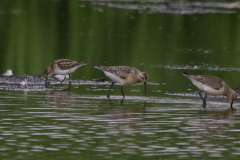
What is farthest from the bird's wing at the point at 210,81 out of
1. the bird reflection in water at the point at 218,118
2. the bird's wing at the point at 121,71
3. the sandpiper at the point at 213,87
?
the bird's wing at the point at 121,71

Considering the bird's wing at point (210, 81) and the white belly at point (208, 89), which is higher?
the bird's wing at point (210, 81)

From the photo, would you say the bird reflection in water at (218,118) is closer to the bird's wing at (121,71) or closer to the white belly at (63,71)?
the bird's wing at (121,71)

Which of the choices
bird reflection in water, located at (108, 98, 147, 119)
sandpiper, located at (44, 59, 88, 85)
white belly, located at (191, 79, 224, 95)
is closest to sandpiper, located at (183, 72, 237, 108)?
white belly, located at (191, 79, 224, 95)

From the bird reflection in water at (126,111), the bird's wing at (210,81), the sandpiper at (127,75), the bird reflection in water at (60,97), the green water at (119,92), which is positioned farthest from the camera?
the sandpiper at (127,75)

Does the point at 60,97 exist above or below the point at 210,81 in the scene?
below

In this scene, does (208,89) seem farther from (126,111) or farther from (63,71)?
(63,71)

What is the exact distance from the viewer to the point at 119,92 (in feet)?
69.2

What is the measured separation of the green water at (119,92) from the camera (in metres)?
13.1

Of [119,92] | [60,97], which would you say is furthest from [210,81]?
[60,97]

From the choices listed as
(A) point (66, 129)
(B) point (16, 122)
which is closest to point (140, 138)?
(A) point (66, 129)

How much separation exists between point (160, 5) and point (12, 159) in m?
54.6

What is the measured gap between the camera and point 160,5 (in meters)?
65.5

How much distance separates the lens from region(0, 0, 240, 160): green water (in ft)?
43.0

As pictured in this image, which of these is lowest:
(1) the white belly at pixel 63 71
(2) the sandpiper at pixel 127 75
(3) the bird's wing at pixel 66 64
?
(2) the sandpiper at pixel 127 75
